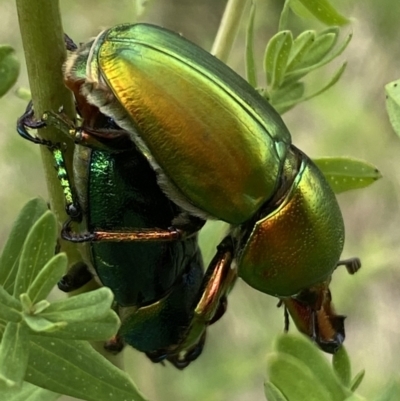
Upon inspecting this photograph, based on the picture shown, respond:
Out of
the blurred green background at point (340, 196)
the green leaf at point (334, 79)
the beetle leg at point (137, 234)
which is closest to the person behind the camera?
the beetle leg at point (137, 234)

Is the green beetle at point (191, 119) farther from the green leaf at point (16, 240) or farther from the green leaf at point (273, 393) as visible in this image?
the green leaf at point (273, 393)

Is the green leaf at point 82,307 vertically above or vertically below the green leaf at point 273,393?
above

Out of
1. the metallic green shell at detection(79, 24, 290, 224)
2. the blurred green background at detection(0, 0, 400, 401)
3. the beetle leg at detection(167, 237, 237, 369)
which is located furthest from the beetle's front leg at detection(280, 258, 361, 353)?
the blurred green background at detection(0, 0, 400, 401)

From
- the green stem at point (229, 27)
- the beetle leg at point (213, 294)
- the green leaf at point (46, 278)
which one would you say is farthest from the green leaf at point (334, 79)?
the green leaf at point (46, 278)

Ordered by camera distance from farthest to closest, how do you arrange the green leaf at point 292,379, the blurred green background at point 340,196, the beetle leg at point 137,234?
the blurred green background at point 340,196 < the beetle leg at point 137,234 < the green leaf at point 292,379

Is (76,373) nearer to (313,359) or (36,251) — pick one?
(36,251)

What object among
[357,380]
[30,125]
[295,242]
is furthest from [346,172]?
[30,125]

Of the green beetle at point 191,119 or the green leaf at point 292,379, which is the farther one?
the green beetle at point 191,119
